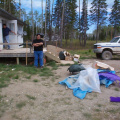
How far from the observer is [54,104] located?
3586 mm

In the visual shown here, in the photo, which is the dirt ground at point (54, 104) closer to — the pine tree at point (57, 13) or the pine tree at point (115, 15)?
the pine tree at point (57, 13)

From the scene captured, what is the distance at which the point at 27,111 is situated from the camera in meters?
3.21

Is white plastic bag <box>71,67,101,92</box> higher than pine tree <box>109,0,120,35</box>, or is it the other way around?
pine tree <box>109,0,120,35</box>

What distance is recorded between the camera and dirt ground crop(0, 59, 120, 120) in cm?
305

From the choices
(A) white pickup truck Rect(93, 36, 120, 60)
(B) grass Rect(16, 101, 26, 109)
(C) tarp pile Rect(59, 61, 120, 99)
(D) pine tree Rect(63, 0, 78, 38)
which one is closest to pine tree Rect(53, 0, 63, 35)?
(D) pine tree Rect(63, 0, 78, 38)

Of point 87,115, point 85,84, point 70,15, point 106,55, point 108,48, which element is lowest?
point 87,115

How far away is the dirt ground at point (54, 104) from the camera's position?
3049 millimetres

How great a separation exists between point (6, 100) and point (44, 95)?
105 cm

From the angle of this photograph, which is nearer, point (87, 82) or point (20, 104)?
point (20, 104)

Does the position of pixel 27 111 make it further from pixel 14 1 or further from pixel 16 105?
pixel 14 1

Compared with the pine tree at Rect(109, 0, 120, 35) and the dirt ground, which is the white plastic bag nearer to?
the dirt ground

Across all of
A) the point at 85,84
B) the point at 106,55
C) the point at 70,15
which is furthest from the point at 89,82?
the point at 70,15

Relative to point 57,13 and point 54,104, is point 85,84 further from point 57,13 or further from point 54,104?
point 57,13

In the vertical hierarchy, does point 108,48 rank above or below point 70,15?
below
